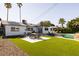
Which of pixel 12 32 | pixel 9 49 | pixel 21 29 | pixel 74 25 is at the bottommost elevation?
pixel 9 49

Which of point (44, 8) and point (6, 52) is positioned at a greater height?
point (44, 8)

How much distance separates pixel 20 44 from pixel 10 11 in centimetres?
380

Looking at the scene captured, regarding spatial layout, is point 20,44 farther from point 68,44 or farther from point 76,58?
point 76,58

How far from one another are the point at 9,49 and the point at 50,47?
338cm

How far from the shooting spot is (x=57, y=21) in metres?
17.5

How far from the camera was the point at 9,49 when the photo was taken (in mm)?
12859

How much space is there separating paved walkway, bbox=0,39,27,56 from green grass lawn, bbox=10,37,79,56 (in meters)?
0.46

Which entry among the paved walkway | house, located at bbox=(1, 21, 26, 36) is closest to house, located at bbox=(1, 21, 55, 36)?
house, located at bbox=(1, 21, 26, 36)

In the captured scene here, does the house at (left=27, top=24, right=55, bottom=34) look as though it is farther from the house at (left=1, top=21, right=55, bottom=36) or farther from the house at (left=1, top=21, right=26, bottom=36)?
the house at (left=1, top=21, right=26, bottom=36)

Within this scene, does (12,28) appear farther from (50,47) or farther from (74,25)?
(74,25)

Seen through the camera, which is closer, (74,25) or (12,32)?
(12,32)

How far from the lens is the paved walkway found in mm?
11594

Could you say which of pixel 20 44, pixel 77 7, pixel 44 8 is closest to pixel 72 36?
pixel 77 7

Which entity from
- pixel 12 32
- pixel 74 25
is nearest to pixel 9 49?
pixel 12 32
